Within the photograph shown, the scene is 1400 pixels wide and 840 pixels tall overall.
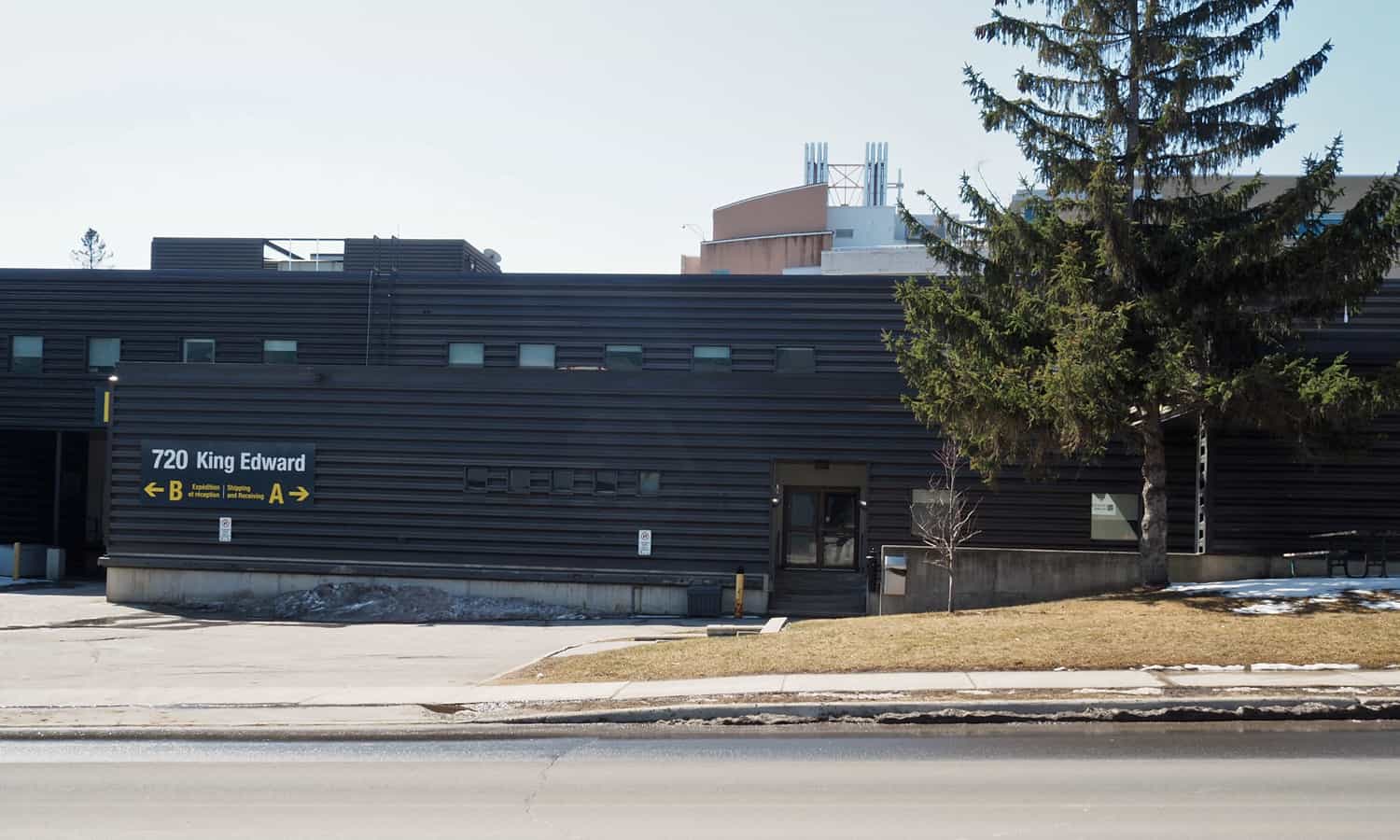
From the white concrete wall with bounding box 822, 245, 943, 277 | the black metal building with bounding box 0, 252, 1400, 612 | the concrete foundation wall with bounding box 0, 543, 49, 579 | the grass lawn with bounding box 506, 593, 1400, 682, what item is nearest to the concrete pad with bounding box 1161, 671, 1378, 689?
the grass lawn with bounding box 506, 593, 1400, 682

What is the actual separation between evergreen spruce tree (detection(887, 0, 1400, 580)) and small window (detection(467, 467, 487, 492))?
34.7 ft

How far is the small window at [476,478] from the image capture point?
28047 mm

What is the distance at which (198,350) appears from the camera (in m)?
35.1

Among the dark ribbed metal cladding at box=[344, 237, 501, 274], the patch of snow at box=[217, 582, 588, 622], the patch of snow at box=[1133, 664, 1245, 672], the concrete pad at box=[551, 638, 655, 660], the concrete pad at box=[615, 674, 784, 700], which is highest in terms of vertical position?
the dark ribbed metal cladding at box=[344, 237, 501, 274]

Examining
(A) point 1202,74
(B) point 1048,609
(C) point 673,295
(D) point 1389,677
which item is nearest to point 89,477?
Answer: (C) point 673,295

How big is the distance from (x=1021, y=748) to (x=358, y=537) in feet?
65.8

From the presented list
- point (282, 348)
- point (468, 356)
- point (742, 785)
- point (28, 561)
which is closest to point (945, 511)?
point (468, 356)

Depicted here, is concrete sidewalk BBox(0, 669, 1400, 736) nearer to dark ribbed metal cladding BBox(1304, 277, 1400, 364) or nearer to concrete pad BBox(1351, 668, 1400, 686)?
concrete pad BBox(1351, 668, 1400, 686)

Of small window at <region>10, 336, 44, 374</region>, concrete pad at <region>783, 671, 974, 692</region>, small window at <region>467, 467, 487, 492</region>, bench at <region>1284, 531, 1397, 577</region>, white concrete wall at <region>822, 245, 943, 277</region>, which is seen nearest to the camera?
concrete pad at <region>783, 671, 974, 692</region>

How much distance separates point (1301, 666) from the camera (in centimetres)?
1462

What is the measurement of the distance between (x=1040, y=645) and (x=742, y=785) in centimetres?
733

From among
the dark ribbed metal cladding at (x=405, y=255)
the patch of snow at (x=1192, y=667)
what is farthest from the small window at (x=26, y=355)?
the patch of snow at (x=1192, y=667)

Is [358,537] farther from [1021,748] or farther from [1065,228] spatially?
[1021,748]

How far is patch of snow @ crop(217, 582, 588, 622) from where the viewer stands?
26641 mm
